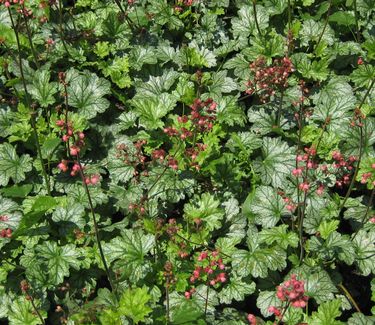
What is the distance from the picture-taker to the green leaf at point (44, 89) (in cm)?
520

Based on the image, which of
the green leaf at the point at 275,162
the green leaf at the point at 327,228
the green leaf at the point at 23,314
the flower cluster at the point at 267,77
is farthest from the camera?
the flower cluster at the point at 267,77

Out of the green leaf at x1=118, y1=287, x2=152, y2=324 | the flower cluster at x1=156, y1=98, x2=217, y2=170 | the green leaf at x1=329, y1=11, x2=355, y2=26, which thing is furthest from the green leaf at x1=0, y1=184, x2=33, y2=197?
the green leaf at x1=329, y1=11, x2=355, y2=26

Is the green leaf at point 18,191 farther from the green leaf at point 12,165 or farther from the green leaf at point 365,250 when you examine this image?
the green leaf at point 365,250

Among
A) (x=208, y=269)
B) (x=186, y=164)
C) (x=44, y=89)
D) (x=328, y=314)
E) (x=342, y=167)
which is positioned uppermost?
(x=44, y=89)

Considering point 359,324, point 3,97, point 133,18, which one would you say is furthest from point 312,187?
point 3,97

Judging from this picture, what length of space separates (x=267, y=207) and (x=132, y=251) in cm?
121

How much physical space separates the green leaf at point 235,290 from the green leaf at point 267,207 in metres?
0.51

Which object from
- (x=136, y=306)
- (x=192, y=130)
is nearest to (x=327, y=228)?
(x=192, y=130)

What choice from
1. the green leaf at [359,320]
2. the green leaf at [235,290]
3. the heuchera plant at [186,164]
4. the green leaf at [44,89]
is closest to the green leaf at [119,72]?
the heuchera plant at [186,164]

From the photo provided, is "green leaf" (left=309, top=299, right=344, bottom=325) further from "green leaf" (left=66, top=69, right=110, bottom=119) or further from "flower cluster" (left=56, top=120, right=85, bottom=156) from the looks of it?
"green leaf" (left=66, top=69, right=110, bottom=119)

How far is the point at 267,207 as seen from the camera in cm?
459

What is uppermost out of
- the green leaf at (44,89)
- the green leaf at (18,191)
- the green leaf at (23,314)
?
the green leaf at (44,89)

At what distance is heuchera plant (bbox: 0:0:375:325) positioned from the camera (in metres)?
4.23

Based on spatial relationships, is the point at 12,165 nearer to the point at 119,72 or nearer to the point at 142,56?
the point at 119,72
